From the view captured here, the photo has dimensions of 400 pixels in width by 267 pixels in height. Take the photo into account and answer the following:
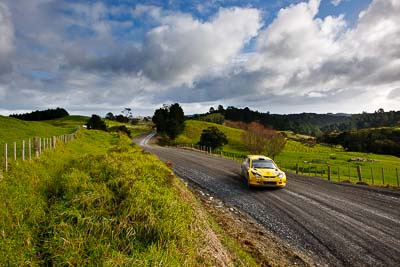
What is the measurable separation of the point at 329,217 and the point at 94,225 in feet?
25.1

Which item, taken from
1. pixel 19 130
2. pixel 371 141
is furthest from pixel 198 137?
pixel 371 141

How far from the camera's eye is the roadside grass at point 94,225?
147 inches

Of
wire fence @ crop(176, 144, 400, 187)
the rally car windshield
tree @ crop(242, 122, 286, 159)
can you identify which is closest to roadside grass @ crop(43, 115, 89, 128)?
tree @ crop(242, 122, 286, 159)

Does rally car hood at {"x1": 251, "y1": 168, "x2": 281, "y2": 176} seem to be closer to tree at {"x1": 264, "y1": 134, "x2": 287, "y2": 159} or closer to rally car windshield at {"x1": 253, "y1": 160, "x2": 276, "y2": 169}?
rally car windshield at {"x1": 253, "y1": 160, "x2": 276, "y2": 169}

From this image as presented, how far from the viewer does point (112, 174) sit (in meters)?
7.08

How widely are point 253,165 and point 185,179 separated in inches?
170

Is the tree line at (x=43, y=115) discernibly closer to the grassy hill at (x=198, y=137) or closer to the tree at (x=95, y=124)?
the tree at (x=95, y=124)

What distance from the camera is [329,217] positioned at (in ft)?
28.3

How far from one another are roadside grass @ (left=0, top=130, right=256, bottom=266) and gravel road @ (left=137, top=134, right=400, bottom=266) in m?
3.45

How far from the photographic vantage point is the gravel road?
6238 mm

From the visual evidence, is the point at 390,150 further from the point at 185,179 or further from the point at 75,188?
the point at 75,188

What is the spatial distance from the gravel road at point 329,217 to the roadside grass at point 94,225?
3454 mm

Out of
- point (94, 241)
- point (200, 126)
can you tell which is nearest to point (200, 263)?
point (94, 241)

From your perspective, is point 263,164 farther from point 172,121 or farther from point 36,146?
point 172,121
